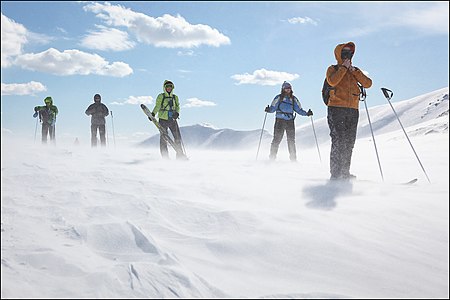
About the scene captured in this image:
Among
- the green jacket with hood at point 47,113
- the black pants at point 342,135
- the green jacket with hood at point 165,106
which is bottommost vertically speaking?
the black pants at point 342,135

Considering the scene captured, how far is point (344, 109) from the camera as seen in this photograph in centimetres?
589

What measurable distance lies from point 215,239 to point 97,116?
12.7m

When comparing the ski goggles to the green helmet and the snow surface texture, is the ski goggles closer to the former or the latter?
the snow surface texture

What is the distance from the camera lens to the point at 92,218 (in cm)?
308

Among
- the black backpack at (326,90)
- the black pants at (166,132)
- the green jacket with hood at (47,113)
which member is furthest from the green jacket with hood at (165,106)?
the green jacket with hood at (47,113)

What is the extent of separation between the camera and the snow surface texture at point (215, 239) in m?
2.19

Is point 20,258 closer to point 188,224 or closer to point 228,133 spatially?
point 188,224

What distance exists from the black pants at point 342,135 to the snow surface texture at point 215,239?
1098mm

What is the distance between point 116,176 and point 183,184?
928mm

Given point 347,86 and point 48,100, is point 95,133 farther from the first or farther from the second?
point 347,86

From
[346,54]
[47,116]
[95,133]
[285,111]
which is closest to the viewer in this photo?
[346,54]

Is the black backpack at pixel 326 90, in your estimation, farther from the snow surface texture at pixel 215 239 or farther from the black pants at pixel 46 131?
the black pants at pixel 46 131

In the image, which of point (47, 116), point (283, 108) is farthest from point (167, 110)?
point (47, 116)

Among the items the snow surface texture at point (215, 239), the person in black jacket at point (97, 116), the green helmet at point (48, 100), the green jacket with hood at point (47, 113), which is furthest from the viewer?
the green helmet at point (48, 100)
